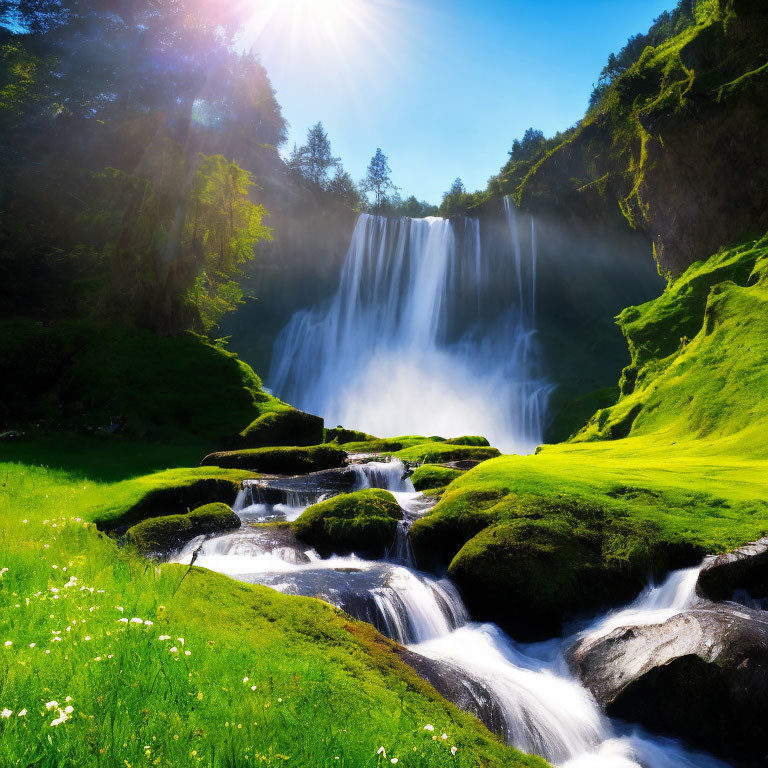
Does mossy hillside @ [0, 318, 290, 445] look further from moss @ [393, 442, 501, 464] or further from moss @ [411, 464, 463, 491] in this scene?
moss @ [411, 464, 463, 491]

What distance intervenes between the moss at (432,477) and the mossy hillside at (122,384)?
9843 millimetres

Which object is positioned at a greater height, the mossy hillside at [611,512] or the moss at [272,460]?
the mossy hillside at [611,512]

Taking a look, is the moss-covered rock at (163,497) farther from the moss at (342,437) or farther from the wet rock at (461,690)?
the moss at (342,437)

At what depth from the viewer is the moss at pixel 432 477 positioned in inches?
632

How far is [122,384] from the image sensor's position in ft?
70.5

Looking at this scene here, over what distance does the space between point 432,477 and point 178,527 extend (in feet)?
28.5

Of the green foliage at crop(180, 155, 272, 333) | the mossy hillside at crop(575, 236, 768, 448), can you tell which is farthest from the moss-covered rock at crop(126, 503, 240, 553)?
the green foliage at crop(180, 155, 272, 333)

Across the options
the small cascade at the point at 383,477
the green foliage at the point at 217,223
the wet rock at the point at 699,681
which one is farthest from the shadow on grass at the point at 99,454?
the wet rock at the point at 699,681

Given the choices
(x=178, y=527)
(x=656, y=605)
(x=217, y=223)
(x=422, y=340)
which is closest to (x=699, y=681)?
(x=656, y=605)

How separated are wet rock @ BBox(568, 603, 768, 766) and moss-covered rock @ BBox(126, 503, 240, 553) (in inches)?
286

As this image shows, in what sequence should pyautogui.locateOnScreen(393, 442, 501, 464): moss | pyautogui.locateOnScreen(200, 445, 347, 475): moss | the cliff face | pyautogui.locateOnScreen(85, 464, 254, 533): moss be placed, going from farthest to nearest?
the cliff face → pyautogui.locateOnScreen(393, 442, 501, 464): moss → pyautogui.locateOnScreen(200, 445, 347, 475): moss → pyautogui.locateOnScreen(85, 464, 254, 533): moss

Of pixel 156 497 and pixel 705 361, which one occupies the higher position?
pixel 705 361

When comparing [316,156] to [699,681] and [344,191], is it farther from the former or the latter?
[699,681]

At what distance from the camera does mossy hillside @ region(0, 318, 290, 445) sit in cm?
1947
